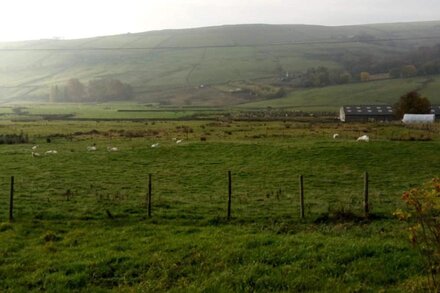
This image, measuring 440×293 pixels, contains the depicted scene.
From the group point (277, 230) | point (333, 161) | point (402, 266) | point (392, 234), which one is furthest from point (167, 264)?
point (333, 161)

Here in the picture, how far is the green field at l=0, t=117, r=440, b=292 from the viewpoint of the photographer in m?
12.9

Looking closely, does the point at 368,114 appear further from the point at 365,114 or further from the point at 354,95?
the point at 354,95

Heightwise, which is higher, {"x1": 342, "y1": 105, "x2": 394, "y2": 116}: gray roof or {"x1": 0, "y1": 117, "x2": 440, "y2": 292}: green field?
{"x1": 342, "y1": 105, "x2": 394, "y2": 116}: gray roof

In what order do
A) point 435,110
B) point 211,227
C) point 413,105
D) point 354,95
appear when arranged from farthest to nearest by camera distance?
point 354,95
point 435,110
point 413,105
point 211,227

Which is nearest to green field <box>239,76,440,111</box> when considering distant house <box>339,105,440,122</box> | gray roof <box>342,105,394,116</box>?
gray roof <box>342,105,394,116</box>

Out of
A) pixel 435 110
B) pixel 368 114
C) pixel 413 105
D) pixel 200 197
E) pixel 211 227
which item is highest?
pixel 413 105

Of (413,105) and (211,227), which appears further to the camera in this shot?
(413,105)

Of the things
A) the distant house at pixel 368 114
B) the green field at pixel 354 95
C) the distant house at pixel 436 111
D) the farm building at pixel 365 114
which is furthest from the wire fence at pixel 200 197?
the green field at pixel 354 95

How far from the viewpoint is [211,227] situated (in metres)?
18.2

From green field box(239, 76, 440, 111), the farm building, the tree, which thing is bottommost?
the farm building

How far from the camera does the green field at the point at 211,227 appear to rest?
12922 millimetres

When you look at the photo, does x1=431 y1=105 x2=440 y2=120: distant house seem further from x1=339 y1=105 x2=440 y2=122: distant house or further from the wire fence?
the wire fence

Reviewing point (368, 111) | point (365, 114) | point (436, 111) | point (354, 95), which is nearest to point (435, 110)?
point (436, 111)

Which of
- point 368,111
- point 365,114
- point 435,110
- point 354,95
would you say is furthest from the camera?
point 354,95
